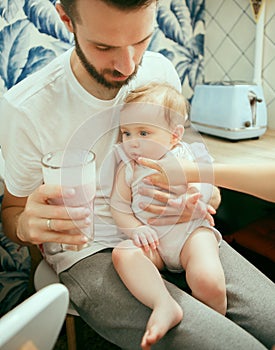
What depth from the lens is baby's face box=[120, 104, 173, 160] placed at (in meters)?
0.90

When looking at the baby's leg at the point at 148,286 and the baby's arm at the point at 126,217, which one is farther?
the baby's arm at the point at 126,217

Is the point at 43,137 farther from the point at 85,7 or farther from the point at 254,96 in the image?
the point at 254,96

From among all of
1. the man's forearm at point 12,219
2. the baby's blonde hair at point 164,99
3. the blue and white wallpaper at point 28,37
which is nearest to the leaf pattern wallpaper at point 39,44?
the blue and white wallpaper at point 28,37

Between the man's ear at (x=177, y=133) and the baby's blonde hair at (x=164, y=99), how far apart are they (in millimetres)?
11

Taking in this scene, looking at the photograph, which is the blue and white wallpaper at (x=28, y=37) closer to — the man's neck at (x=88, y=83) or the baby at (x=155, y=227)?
the man's neck at (x=88, y=83)

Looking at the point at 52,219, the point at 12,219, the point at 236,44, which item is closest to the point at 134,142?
the point at 52,219

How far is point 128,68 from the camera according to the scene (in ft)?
2.81

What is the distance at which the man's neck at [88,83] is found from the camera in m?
0.94

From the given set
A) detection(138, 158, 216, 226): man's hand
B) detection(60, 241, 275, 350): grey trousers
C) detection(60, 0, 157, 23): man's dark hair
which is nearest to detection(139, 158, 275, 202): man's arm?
detection(138, 158, 216, 226): man's hand

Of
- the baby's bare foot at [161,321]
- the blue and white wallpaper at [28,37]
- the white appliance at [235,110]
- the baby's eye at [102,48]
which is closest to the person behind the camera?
the baby's bare foot at [161,321]

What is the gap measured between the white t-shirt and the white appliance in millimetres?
614

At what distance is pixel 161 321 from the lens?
0.73 m

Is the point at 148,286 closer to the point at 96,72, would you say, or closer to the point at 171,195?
the point at 171,195

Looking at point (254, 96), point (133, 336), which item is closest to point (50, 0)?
point (254, 96)
